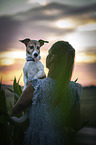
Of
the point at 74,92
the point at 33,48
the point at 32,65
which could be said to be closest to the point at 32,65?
the point at 32,65

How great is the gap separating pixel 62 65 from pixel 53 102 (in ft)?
0.85

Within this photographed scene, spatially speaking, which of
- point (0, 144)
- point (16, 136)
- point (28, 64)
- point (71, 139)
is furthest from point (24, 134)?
point (28, 64)

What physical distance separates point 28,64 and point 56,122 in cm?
189

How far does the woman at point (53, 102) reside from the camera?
1.05 m

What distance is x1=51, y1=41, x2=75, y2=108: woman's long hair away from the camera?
3.45 ft

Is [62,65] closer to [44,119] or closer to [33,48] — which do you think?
[44,119]

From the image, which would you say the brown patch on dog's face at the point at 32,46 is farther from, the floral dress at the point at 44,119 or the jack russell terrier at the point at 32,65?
the floral dress at the point at 44,119

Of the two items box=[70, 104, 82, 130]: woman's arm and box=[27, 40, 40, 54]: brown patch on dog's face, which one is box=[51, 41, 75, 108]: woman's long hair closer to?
box=[70, 104, 82, 130]: woman's arm

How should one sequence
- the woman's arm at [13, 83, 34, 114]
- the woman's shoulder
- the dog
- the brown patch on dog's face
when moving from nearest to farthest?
the woman's arm at [13, 83, 34, 114] < the woman's shoulder < the dog < the brown patch on dog's face

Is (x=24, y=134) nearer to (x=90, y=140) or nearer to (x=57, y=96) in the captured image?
(x=57, y=96)

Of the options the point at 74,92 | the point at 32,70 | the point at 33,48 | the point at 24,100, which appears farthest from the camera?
the point at 33,48

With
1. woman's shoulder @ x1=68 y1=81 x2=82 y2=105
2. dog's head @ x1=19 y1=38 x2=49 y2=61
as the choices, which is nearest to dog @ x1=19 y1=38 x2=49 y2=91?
dog's head @ x1=19 y1=38 x2=49 y2=61

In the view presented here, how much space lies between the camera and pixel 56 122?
112cm

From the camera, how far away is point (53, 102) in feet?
3.51
